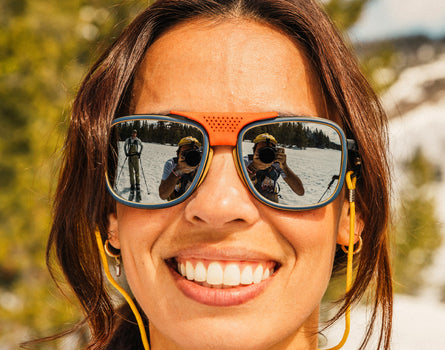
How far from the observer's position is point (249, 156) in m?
1.30

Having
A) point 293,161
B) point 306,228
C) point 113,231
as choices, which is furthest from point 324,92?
point 113,231

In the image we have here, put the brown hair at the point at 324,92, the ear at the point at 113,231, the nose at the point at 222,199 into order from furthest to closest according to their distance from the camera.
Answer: the ear at the point at 113,231
the brown hair at the point at 324,92
the nose at the point at 222,199

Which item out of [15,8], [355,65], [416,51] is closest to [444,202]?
[416,51]

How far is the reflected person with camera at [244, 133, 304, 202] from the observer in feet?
4.25

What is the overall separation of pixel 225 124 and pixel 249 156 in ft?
0.36

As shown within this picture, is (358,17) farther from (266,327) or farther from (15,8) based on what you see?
(266,327)

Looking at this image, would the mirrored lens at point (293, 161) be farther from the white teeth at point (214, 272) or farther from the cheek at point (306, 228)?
the white teeth at point (214, 272)

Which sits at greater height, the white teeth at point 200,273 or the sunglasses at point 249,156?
the sunglasses at point 249,156

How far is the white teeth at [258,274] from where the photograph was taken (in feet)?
4.35

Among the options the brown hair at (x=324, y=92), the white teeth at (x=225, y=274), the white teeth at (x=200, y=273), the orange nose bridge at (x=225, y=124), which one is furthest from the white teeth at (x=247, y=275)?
the brown hair at (x=324, y=92)

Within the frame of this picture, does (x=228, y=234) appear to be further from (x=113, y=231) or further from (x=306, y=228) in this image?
(x=113, y=231)

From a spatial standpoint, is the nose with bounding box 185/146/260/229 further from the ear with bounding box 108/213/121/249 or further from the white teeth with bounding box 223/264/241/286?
the ear with bounding box 108/213/121/249

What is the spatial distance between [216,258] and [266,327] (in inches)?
9.0

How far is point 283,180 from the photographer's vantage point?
131 centimetres
